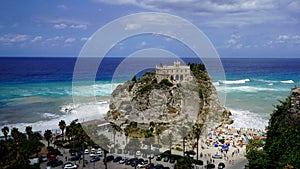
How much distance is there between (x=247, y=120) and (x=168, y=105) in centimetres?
1312

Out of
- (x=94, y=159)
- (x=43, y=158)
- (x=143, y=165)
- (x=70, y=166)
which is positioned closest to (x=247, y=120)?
(x=143, y=165)

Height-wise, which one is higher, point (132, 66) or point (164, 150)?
point (132, 66)

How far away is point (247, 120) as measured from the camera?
46.2m

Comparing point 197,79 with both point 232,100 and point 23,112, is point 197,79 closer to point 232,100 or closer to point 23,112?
point 232,100

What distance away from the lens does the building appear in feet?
150

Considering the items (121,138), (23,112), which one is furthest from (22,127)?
(121,138)

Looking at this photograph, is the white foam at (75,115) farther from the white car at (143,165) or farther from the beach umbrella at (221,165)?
the beach umbrella at (221,165)

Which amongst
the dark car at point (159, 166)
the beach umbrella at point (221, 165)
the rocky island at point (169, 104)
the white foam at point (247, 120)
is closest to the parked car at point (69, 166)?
the dark car at point (159, 166)

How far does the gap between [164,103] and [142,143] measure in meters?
13.4

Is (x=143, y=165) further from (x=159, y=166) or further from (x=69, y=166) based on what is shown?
(x=69, y=166)

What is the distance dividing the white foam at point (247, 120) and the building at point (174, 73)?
1015cm

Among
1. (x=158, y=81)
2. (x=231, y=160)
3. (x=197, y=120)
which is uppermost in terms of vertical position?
(x=158, y=81)

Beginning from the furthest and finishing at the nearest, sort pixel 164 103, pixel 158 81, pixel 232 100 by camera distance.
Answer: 1. pixel 232 100
2. pixel 158 81
3. pixel 164 103

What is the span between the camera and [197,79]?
168ft
